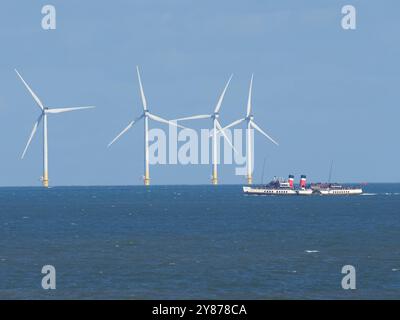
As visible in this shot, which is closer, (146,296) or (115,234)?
(146,296)

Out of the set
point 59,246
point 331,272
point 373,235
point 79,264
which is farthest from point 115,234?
point 331,272

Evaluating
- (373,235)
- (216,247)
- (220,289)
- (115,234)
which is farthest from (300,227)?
(220,289)

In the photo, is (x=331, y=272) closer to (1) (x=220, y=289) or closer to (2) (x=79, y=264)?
(1) (x=220, y=289)

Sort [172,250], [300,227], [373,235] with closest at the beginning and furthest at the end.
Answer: [172,250] → [373,235] → [300,227]

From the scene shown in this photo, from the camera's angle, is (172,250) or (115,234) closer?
(172,250)

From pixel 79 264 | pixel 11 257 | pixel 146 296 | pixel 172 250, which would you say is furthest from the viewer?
pixel 172 250
